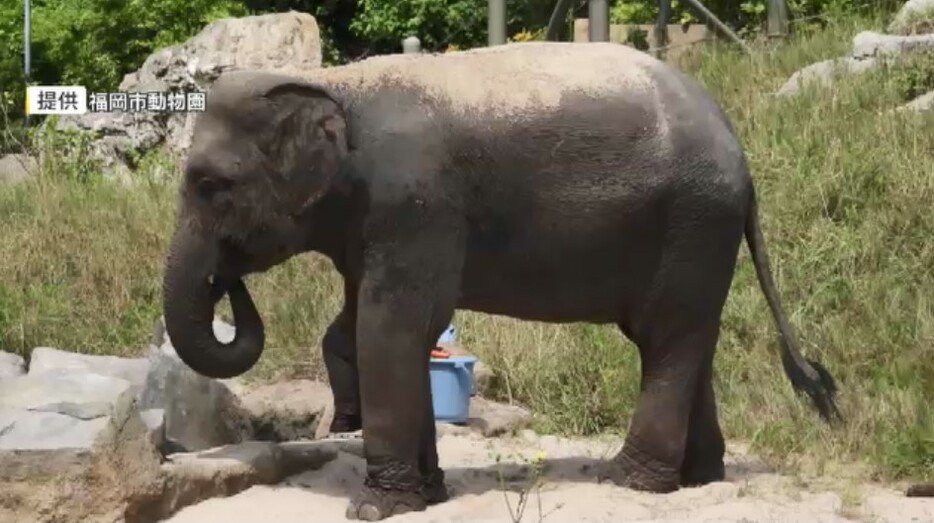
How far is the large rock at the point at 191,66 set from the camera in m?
13.3

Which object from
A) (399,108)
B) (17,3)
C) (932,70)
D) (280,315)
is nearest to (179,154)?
(280,315)

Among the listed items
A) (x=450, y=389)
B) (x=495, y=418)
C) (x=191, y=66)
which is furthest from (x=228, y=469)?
(x=191, y=66)

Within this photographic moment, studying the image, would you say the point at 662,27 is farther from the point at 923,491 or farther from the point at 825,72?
the point at 923,491

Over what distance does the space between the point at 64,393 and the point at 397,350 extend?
1609mm

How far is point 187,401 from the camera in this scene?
7.66 m

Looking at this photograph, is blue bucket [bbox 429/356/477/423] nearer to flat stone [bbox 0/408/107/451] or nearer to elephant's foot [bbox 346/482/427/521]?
elephant's foot [bbox 346/482/427/521]

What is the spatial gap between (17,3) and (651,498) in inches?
758

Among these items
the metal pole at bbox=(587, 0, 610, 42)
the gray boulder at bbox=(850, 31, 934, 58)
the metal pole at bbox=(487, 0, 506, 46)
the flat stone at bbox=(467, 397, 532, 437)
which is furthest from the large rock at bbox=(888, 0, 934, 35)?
the flat stone at bbox=(467, 397, 532, 437)

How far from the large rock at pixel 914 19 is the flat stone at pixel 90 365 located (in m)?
8.03

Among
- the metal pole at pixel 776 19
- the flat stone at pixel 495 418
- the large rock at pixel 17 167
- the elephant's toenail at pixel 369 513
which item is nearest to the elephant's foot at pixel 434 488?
the elephant's toenail at pixel 369 513

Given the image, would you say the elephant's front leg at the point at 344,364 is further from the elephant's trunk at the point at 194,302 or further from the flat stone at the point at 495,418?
the flat stone at the point at 495,418

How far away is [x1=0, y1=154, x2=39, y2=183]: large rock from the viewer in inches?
523

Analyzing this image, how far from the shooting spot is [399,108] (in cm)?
615

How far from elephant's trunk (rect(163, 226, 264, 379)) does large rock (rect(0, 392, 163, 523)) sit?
15.3 inches
